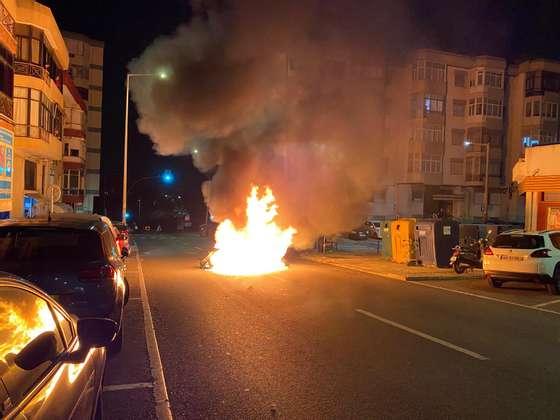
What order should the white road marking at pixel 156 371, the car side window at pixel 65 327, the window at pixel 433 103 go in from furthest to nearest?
the window at pixel 433 103 < the white road marking at pixel 156 371 < the car side window at pixel 65 327

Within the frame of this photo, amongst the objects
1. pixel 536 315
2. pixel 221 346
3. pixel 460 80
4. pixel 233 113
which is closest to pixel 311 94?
pixel 233 113

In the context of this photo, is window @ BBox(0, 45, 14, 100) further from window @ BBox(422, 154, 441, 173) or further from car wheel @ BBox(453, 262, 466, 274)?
window @ BBox(422, 154, 441, 173)

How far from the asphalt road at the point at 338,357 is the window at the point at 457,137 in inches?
1553

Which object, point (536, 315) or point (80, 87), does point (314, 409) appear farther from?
point (80, 87)

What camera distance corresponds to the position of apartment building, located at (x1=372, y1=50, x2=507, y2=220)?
45.8 metres

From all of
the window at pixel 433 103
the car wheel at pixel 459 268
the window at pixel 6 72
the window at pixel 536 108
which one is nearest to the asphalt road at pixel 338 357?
the car wheel at pixel 459 268

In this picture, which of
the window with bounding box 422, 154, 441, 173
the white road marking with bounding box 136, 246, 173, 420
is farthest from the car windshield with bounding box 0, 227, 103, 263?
the window with bounding box 422, 154, 441, 173

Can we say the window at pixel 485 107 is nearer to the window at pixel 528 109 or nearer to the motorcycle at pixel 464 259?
the window at pixel 528 109

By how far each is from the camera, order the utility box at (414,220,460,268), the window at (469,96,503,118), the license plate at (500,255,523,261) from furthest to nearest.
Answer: the window at (469,96,503,118) → the utility box at (414,220,460,268) → the license plate at (500,255,523,261)

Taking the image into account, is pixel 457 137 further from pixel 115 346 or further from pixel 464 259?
pixel 115 346

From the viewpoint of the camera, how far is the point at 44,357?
2.43 m

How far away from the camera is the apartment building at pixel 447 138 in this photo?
4581cm

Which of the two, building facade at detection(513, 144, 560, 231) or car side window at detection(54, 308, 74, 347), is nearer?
car side window at detection(54, 308, 74, 347)

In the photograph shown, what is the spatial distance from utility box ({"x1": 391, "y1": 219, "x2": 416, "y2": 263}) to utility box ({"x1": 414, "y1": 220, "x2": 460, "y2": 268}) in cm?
60
